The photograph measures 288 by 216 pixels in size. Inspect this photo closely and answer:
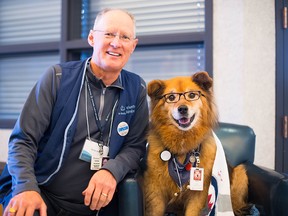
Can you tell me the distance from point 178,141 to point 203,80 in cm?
31

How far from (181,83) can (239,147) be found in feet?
1.95

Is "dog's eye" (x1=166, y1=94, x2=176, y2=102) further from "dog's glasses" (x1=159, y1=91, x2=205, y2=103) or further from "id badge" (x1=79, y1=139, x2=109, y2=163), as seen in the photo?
"id badge" (x1=79, y1=139, x2=109, y2=163)

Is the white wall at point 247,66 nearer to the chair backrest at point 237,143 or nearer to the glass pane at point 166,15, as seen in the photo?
the glass pane at point 166,15

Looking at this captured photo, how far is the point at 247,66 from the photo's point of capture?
207 cm

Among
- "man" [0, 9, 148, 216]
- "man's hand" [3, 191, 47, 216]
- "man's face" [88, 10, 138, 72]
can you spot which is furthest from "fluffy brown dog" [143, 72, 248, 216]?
"man's hand" [3, 191, 47, 216]

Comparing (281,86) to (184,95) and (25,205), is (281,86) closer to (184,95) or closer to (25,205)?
(184,95)

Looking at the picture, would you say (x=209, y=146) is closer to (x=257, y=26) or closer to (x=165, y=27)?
(x=257, y=26)

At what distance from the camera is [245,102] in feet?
6.79

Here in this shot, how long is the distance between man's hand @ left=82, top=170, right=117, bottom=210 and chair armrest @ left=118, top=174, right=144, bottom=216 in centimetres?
5

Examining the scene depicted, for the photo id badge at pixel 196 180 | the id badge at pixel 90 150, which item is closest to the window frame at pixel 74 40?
the photo id badge at pixel 196 180

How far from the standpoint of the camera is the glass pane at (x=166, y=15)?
236 cm

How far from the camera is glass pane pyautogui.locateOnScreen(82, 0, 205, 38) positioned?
7.73 ft

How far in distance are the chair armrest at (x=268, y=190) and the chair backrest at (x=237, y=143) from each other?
4.9 inches

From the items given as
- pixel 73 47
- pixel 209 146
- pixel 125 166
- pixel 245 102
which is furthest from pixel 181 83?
pixel 73 47
